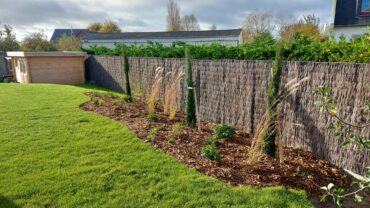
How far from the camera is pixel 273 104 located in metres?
4.42

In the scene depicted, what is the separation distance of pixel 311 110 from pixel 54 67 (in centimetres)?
1628

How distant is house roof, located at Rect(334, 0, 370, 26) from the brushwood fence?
14.1 metres

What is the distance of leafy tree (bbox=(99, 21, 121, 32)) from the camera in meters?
58.0

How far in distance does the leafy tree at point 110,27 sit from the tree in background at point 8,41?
25589 millimetres

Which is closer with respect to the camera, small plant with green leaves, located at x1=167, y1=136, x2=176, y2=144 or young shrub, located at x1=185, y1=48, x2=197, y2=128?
small plant with green leaves, located at x1=167, y1=136, x2=176, y2=144

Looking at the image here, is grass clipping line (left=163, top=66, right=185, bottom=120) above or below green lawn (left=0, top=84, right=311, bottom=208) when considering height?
above

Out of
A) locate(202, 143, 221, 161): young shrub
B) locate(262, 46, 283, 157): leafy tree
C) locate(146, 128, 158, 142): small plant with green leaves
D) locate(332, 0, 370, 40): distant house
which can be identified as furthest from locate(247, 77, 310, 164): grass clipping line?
locate(332, 0, 370, 40): distant house

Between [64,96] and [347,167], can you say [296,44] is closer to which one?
[347,167]

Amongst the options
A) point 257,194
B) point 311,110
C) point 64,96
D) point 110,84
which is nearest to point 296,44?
point 311,110

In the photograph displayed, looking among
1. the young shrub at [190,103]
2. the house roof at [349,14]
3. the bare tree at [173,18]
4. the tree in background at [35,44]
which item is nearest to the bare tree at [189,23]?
the bare tree at [173,18]

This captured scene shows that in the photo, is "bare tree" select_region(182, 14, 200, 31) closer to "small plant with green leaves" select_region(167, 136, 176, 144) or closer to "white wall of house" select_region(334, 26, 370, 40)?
"white wall of house" select_region(334, 26, 370, 40)

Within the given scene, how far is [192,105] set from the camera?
6.49 meters

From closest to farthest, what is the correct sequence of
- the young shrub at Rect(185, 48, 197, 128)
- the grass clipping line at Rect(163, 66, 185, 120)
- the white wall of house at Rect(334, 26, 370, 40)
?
1. the young shrub at Rect(185, 48, 197, 128)
2. the grass clipping line at Rect(163, 66, 185, 120)
3. the white wall of house at Rect(334, 26, 370, 40)

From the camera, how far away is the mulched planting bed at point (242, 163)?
384cm
